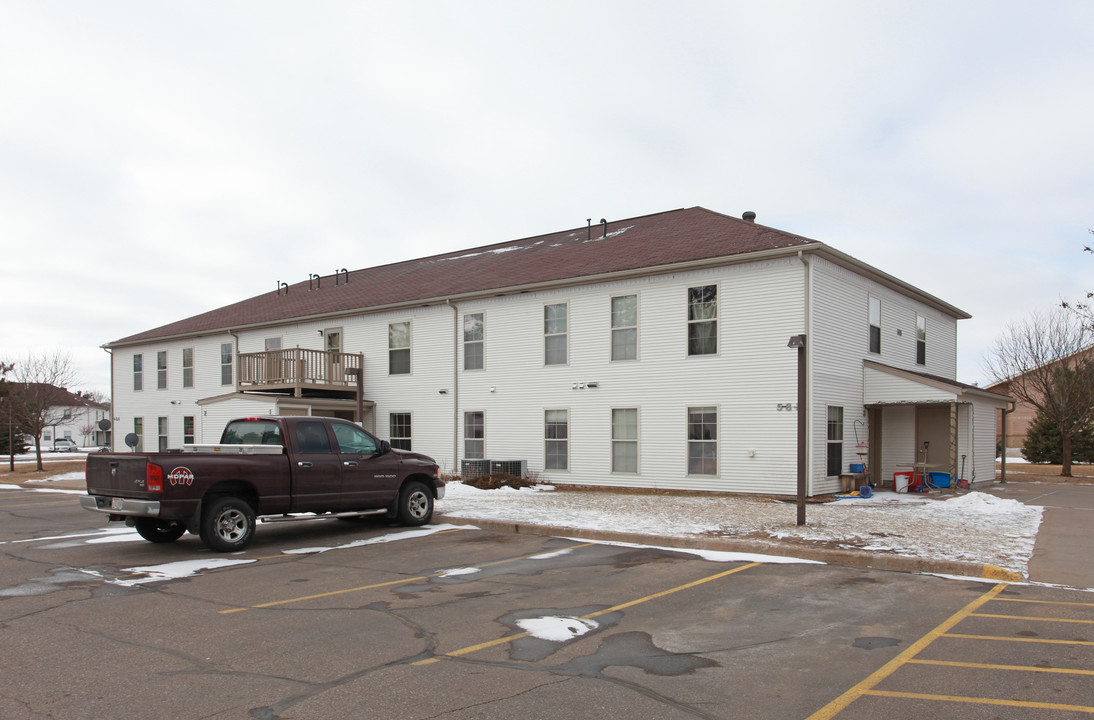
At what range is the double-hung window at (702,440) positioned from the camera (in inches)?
740

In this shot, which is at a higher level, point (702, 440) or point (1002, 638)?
point (702, 440)

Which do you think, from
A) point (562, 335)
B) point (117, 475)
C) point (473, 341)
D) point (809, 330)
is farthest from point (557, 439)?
point (117, 475)

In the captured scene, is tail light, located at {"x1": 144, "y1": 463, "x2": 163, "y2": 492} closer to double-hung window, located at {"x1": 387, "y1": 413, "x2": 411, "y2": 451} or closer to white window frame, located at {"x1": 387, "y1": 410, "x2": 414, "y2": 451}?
white window frame, located at {"x1": 387, "y1": 410, "x2": 414, "y2": 451}

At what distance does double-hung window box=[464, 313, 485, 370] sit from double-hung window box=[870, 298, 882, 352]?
10.6 metres

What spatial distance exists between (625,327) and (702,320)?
2.17 metres

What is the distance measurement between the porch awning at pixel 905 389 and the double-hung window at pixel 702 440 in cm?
420

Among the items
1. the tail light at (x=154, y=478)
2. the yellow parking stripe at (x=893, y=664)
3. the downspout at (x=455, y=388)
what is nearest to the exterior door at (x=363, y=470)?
the tail light at (x=154, y=478)

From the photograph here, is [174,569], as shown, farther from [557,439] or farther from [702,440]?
[557,439]

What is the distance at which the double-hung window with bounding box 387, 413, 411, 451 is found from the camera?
25203 mm

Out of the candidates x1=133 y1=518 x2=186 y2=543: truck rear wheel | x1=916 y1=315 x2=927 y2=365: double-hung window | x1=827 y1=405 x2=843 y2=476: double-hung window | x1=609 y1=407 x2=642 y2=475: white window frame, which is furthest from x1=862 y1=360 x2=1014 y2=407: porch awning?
x1=133 y1=518 x2=186 y2=543: truck rear wheel

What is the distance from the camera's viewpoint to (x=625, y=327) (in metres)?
20.5

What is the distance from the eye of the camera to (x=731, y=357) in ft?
61.1

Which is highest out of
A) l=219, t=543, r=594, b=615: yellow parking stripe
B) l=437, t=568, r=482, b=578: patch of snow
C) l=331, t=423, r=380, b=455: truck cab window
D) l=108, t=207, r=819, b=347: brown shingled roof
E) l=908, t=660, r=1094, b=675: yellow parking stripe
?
l=108, t=207, r=819, b=347: brown shingled roof

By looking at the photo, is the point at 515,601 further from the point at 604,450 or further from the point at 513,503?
the point at 604,450
